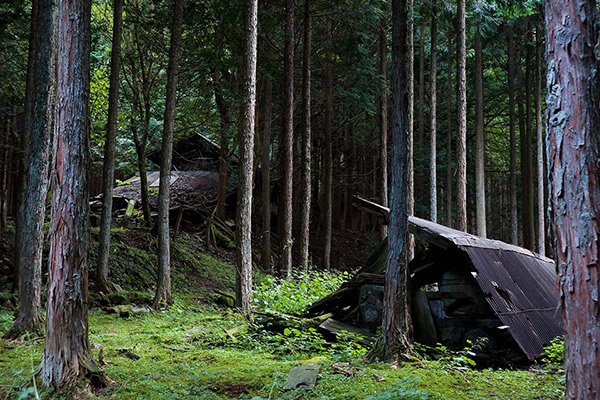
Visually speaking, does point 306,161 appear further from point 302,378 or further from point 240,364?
point 302,378

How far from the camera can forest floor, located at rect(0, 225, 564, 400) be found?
517 cm

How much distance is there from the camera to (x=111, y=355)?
23.8ft

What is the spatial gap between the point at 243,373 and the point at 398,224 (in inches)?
115

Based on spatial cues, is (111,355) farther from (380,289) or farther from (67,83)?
(380,289)

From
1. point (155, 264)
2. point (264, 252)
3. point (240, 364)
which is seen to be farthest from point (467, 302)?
point (155, 264)

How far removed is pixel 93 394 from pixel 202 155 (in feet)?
Answer: 73.1

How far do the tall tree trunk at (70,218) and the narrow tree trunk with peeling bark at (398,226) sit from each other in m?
3.79

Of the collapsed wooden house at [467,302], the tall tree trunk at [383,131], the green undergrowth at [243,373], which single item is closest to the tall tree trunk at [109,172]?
the green undergrowth at [243,373]

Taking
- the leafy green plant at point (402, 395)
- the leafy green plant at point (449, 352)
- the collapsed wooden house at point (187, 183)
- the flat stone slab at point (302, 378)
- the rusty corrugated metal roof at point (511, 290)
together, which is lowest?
the leafy green plant at point (449, 352)

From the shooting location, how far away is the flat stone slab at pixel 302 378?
536 cm

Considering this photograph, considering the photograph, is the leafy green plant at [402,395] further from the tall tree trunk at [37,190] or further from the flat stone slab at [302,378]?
the tall tree trunk at [37,190]

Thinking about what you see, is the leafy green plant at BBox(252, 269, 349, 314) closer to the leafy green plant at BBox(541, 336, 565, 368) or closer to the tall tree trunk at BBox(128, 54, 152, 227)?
the leafy green plant at BBox(541, 336, 565, 368)

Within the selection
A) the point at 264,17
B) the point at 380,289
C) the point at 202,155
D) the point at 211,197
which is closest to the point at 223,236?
the point at 211,197

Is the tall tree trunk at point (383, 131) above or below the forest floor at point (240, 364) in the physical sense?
above
